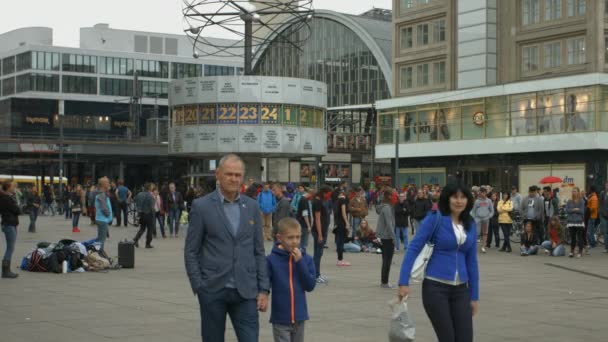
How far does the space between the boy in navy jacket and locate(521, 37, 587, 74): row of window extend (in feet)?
162

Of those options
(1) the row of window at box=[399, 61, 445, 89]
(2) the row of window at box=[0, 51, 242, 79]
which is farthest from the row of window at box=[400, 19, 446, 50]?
(2) the row of window at box=[0, 51, 242, 79]

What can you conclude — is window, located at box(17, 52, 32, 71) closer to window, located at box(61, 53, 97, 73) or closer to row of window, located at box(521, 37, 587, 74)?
window, located at box(61, 53, 97, 73)

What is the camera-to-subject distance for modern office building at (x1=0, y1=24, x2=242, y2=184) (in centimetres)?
9838

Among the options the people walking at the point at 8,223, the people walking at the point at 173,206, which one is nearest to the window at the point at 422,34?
the people walking at the point at 173,206

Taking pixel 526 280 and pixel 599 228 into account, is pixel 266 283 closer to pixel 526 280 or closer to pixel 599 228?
pixel 526 280

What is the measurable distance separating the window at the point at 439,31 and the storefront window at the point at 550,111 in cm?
997

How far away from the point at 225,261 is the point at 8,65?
111 meters

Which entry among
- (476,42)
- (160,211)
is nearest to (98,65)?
(476,42)

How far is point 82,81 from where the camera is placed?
351 ft

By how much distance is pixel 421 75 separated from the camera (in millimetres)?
64812

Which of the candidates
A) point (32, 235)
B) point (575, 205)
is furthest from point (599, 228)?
point (32, 235)

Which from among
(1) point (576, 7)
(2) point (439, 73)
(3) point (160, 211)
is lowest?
(3) point (160, 211)

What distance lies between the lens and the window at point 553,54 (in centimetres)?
5447

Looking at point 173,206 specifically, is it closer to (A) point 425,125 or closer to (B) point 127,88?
(A) point 425,125
